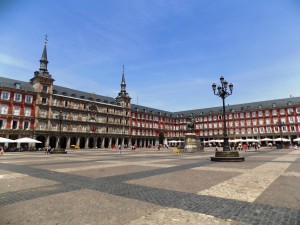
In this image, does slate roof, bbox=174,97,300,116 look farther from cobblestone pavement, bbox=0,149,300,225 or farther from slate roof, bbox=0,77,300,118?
cobblestone pavement, bbox=0,149,300,225

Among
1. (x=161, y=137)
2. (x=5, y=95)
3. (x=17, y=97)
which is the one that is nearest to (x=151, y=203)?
(x=5, y=95)

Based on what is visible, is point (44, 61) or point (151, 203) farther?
point (44, 61)

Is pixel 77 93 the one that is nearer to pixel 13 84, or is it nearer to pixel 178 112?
pixel 13 84

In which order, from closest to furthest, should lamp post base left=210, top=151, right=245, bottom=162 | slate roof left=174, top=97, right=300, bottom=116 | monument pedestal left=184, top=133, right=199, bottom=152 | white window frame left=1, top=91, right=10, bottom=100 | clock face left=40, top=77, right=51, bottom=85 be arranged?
lamp post base left=210, top=151, right=245, bottom=162 → monument pedestal left=184, top=133, right=199, bottom=152 → white window frame left=1, top=91, right=10, bottom=100 → clock face left=40, top=77, right=51, bottom=85 → slate roof left=174, top=97, right=300, bottom=116

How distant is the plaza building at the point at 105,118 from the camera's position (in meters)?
48.2

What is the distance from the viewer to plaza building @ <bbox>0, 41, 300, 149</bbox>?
158 ft

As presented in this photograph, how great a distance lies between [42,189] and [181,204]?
16.4ft

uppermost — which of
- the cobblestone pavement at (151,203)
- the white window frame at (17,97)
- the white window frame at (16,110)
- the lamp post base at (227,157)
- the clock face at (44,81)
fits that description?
the clock face at (44,81)

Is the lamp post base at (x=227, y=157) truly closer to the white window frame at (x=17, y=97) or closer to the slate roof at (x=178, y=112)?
the white window frame at (x=17, y=97)

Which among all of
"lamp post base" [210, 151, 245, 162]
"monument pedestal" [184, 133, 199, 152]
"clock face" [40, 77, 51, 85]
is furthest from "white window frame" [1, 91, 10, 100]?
"lamp post base" [210, 151, 245, 162]

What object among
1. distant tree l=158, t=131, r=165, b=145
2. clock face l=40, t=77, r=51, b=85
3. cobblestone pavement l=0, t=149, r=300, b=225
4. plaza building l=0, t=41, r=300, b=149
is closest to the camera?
cobblestone pavement l=0, t=149, r=300, b=225

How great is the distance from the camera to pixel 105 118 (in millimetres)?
67875

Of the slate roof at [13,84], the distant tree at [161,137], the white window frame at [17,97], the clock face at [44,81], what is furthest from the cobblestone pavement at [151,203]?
the distant tree at [161,137]

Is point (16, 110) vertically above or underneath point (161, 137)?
above
